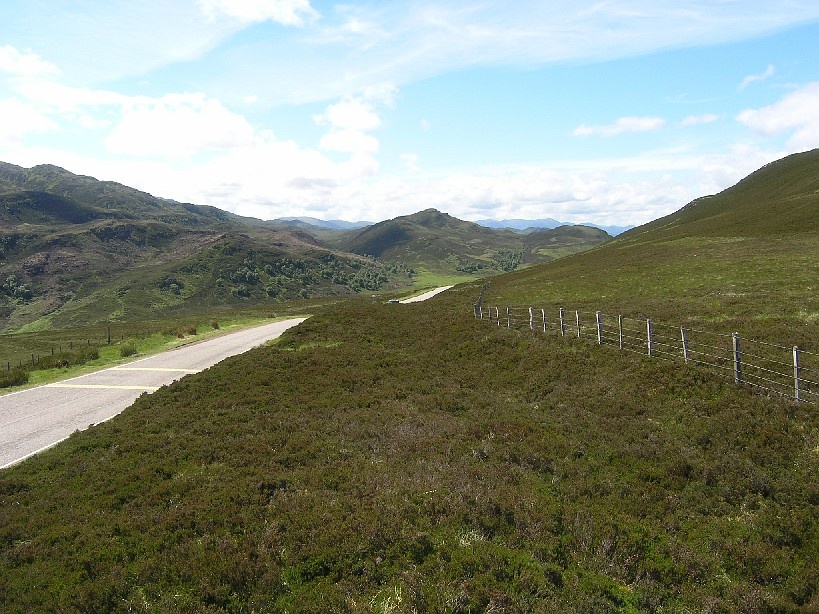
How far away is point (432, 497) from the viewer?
37.0 ft

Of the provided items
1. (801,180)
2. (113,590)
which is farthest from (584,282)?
(801,180)

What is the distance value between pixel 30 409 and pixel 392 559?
68.4ft

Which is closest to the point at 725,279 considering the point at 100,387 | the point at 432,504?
the point at 432,504

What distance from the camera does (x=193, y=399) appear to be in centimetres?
2062

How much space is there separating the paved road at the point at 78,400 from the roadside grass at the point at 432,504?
86.5 inches

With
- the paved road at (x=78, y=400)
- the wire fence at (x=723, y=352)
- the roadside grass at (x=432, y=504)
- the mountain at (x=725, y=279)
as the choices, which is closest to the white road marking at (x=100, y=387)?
the paved road at (x=78, y=400)

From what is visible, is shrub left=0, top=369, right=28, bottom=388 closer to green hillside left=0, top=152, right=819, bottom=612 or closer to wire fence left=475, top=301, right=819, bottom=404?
green hillside left=0, top=152, right=819, bottom=612

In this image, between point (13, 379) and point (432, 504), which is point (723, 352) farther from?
point (13, 379)

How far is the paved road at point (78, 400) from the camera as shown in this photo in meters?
17.9

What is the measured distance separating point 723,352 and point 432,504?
17.5m

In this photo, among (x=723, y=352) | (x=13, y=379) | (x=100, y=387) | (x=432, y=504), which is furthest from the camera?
(x=13, y=379)

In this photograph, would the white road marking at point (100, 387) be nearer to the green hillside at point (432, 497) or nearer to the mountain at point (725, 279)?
the green hillside at point (432, 497)

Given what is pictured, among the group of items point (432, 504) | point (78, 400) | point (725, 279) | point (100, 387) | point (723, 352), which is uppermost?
point (725, 279)

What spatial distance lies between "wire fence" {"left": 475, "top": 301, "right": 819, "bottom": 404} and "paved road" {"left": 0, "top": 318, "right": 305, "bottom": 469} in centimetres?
2240
